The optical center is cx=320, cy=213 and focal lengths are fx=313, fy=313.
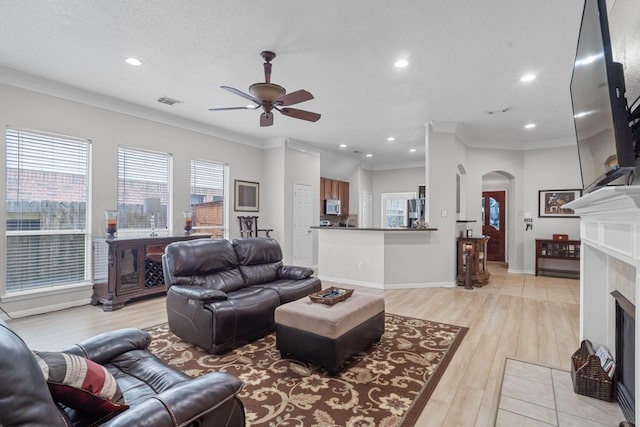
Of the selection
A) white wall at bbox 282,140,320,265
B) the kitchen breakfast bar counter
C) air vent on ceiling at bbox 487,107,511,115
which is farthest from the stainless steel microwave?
air vent on ceiling at bbox 487,107,511,115

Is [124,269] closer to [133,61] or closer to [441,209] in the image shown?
[133,61]

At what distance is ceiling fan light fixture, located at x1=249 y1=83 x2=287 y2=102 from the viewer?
2.97 meters

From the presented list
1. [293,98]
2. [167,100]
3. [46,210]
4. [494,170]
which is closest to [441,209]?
[494,170]

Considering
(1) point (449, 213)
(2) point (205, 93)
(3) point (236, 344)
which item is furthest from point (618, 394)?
(2) point (205, 93)

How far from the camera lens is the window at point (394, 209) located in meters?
9.73

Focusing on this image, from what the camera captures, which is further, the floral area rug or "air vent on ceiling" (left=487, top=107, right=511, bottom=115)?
"air vent on ceiling" (left=487, top=107, right=511, bottom=115)

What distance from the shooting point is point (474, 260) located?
5.54 meters

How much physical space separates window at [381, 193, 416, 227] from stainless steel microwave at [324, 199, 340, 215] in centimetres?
190

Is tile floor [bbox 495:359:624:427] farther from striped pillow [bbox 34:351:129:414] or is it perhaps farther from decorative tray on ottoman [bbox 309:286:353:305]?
striped pillow [bbox 34:351:129:414]

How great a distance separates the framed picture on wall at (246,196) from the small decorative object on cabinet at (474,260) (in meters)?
4.19

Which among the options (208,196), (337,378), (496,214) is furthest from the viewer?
(496,214)

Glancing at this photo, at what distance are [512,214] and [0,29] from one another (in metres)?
8.50

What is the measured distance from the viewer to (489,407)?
2.08m

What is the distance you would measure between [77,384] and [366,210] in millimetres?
9264
